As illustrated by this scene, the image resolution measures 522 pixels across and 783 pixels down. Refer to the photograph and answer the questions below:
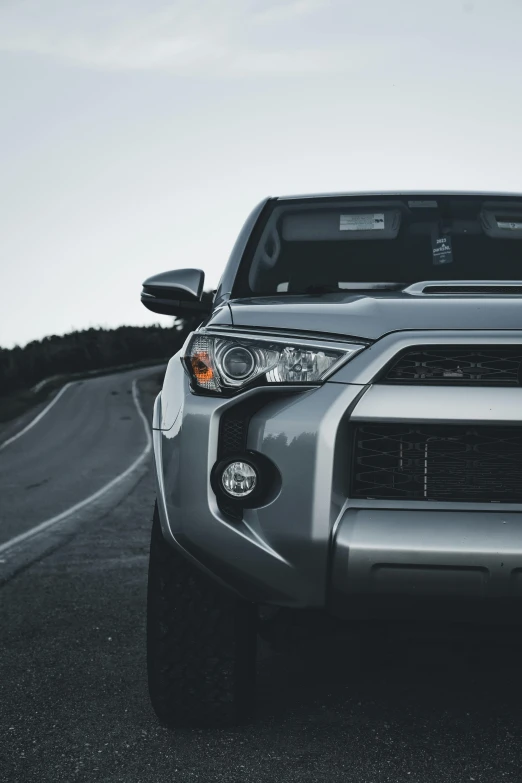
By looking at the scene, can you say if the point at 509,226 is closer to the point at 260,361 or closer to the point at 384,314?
the point at 384,314

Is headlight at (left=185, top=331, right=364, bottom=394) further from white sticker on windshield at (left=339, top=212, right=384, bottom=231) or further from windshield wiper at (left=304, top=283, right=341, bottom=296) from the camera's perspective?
white sticker on windshield at (left=339, top=212, right=384, bottom=231)

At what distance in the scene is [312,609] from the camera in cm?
244

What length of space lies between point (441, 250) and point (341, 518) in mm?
1851

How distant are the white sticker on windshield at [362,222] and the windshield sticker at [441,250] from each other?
25 centimetres

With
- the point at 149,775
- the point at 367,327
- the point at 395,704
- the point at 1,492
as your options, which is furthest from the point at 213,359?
the point at 1,492

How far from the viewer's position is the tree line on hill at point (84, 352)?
57891 mm

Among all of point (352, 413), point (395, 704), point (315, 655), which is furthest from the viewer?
point (315, 655)

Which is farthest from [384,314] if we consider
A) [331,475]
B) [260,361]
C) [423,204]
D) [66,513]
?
[66,513]

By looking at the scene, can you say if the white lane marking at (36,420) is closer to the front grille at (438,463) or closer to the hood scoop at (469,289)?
the hood scoop at (469,289)

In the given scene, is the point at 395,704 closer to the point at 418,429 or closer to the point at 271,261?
the point at 418,429

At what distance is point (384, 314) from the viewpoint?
8.26ft

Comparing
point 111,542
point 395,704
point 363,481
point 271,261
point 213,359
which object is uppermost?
point 271,261

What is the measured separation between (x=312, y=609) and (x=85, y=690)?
1236 mm

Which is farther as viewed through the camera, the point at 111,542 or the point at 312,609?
the point at 111,542
